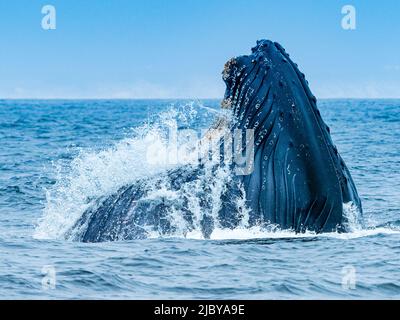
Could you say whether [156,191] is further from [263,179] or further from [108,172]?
[108,172]

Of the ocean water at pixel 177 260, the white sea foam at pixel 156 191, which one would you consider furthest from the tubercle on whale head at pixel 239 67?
the white sea foam at pixel 156 191

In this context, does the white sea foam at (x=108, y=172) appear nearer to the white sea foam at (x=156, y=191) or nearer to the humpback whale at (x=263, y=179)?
the white sea foam at (x=156, y=191)

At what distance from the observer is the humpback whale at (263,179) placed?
425 inches

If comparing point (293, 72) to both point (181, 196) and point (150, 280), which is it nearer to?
point (181, 196)

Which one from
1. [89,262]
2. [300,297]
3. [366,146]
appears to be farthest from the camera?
[366,146]

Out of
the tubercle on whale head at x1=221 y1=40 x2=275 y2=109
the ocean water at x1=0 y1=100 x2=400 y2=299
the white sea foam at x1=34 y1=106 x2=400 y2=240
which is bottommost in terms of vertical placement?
the ocean water at x1=0 y1=100 x2=400 y2=299

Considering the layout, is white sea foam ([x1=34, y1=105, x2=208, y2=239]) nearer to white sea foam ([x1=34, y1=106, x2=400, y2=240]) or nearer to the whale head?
white sea foam ([x1=34, y1=106, x2=400, y2=240])

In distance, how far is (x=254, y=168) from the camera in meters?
11.0

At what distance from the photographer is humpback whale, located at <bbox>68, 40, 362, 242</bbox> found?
35.4 feet

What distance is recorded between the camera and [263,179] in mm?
10875

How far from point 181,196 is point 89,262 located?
1.33m

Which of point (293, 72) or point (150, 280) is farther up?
point (293, 72)

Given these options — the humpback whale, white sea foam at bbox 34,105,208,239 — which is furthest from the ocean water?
the humpback whale

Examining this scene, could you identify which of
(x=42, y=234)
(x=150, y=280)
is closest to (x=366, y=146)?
(x=42, y=234)
